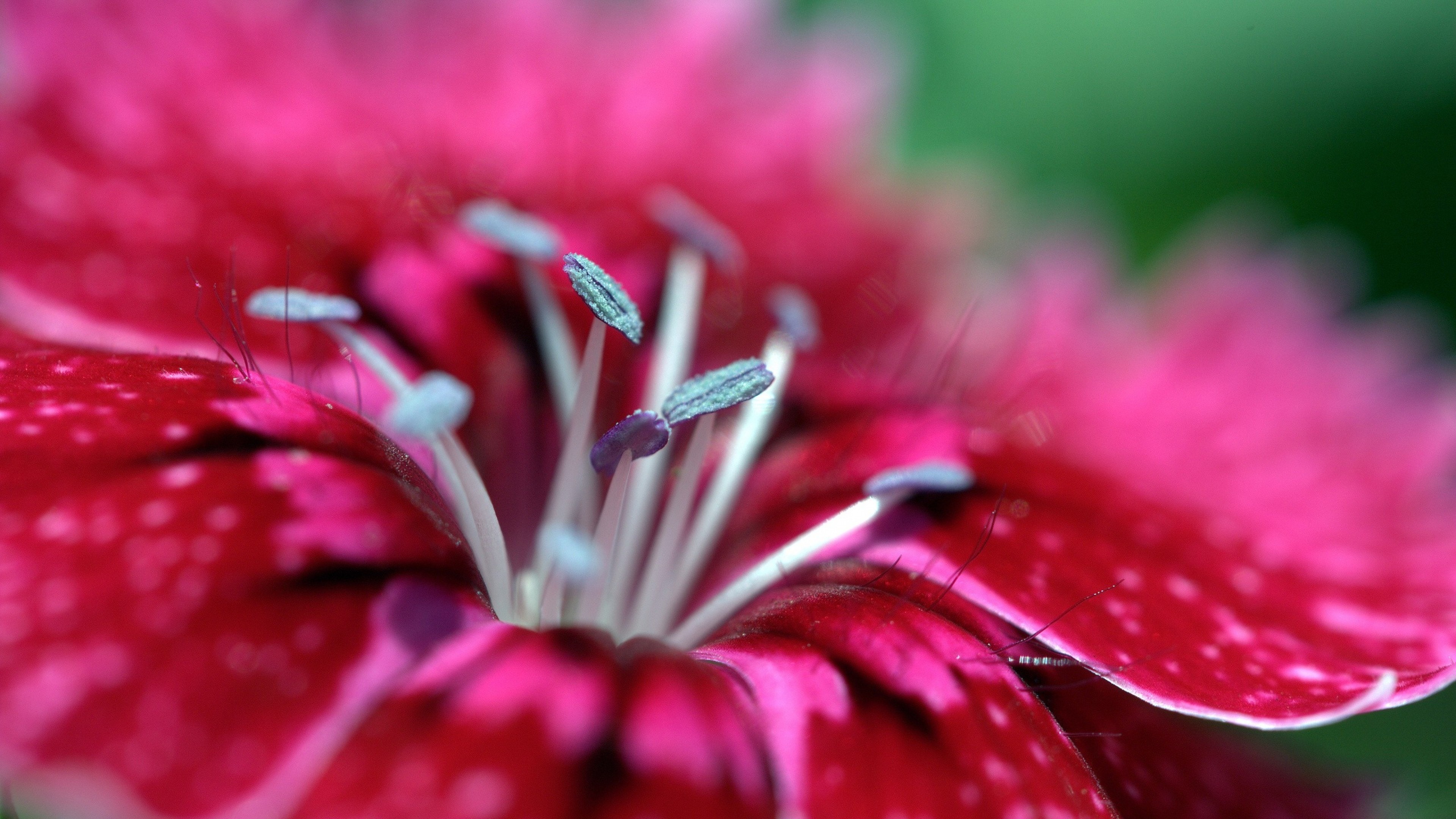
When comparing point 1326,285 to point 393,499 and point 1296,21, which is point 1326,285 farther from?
point 393,499

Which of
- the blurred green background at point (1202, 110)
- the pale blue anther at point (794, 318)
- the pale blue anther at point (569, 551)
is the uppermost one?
the blurred green background at point (1202, 110)

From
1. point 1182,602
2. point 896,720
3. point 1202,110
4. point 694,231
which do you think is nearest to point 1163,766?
point 1182,602

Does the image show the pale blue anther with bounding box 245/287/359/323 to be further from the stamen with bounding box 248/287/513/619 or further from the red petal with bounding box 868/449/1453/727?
the red petal with bounding box 868/449/1453/727

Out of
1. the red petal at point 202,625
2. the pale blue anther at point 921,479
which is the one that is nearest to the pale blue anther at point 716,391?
the pale blue anther at point 921,479

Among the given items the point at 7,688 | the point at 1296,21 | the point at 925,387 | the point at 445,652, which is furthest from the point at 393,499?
the point at 1296,21

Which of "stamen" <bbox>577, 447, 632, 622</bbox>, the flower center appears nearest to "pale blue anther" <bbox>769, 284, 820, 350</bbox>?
the flower center

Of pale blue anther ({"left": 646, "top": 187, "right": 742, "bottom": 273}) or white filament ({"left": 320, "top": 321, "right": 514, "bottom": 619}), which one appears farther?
pale blue anther ({"left": 646, "top": 187, "right": 742, "bottom": 273})

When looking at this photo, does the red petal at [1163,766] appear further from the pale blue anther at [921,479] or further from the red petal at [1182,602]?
the pale blue anther at [921,479]
